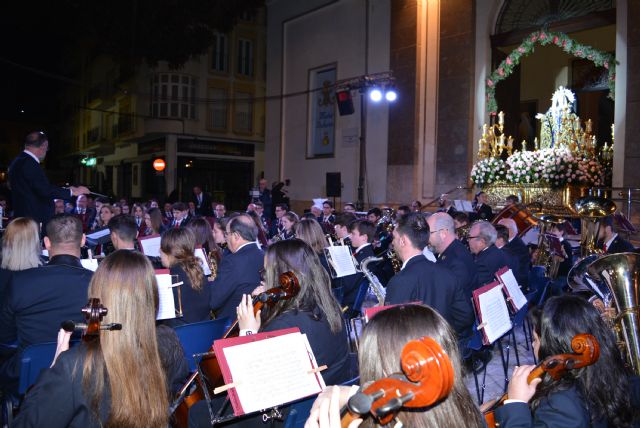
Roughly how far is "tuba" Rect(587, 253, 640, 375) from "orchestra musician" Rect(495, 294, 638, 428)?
124 cm

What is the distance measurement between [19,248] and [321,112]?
16091 mm

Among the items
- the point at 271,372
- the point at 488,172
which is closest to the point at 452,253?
the point at 271,372

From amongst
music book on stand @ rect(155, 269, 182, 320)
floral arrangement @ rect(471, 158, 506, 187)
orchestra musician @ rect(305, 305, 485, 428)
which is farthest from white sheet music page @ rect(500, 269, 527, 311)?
floral arrangement @ rect(471, 158, 506, 187)

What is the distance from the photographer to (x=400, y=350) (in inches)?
59.8

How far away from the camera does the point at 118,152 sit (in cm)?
3356

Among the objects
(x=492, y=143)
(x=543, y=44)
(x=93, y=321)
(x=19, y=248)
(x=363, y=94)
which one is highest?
(x=543, y=44)

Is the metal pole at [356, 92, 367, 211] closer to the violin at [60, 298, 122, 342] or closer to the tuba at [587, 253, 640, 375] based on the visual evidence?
the tuba at [587, 253, 640, 375]

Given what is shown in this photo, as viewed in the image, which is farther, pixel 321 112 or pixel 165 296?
pixel 321 112

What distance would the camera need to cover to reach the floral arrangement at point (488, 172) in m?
12.7

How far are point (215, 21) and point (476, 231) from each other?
23.2m

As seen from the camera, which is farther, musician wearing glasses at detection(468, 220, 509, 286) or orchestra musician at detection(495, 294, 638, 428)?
musician wearing glasses at detection(468, 220, 509, 286)

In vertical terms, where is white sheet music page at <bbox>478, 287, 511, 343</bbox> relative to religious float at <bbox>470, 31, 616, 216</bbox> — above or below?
below

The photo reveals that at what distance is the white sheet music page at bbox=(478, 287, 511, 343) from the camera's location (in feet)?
12.2

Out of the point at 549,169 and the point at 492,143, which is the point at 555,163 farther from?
the point at 492,143
